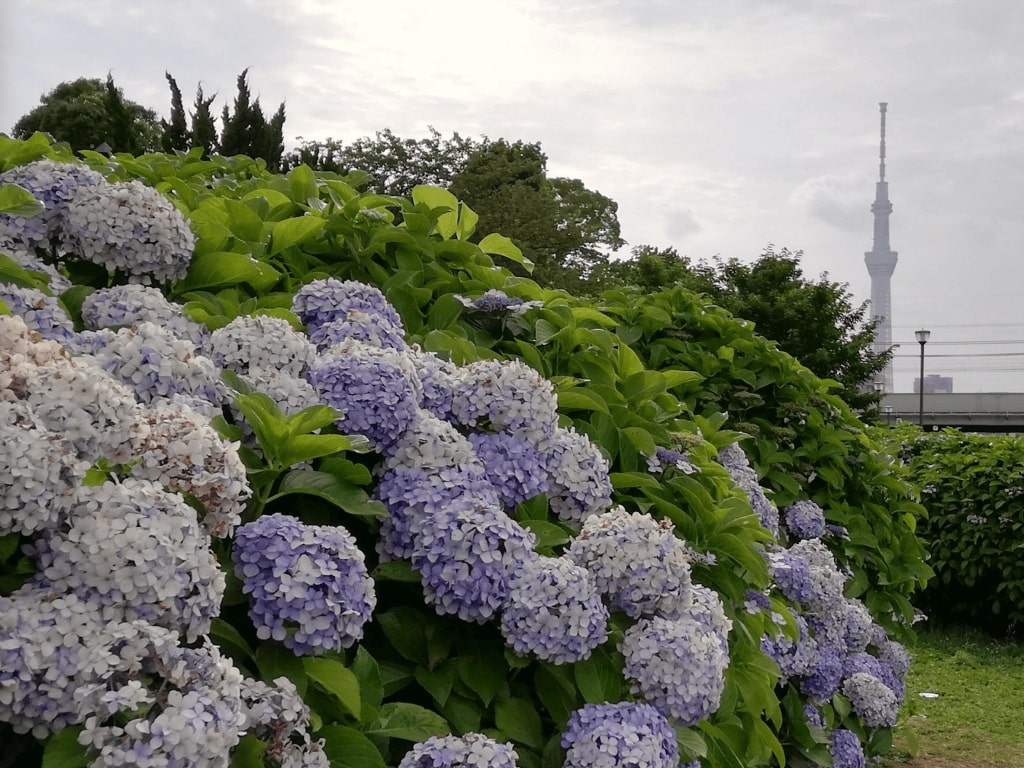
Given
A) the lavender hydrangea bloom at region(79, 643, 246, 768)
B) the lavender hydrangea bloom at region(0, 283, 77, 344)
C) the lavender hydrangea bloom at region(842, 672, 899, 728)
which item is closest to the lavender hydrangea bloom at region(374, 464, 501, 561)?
the lavender hydrangea bloom at region(79, 643, 246, 768)

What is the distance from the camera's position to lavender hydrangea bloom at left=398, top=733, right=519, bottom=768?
1.75 meters

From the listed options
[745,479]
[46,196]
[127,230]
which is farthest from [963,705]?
[46,196]

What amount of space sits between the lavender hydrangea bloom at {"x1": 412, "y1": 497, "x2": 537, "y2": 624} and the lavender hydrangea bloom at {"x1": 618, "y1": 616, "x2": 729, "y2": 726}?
1.09 ft

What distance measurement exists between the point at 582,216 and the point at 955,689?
3058cm

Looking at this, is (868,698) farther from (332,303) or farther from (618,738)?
(332,303)

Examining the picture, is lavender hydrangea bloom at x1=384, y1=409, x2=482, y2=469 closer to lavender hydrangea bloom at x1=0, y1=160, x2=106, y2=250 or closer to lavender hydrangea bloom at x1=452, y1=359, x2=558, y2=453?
lavender hydrangea bloom at x1=452, y1=359, x2=558, y2=453

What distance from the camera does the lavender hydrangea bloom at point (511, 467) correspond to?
2.19 meters

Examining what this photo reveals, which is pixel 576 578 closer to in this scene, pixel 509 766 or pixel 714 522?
pixel 509 766

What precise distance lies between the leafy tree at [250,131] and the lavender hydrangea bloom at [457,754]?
13.5m

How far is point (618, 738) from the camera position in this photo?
6.33 feet

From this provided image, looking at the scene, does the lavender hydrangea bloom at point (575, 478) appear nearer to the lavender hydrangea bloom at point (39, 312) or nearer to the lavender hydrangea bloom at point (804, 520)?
the lavender hydrangea bloom at point (39, 312)

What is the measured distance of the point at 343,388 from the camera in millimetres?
2064

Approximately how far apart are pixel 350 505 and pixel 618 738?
0.64 m

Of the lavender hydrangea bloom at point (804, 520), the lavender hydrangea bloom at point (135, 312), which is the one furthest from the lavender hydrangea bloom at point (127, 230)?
the lavender hydrangea bloom at point (804, 520)
